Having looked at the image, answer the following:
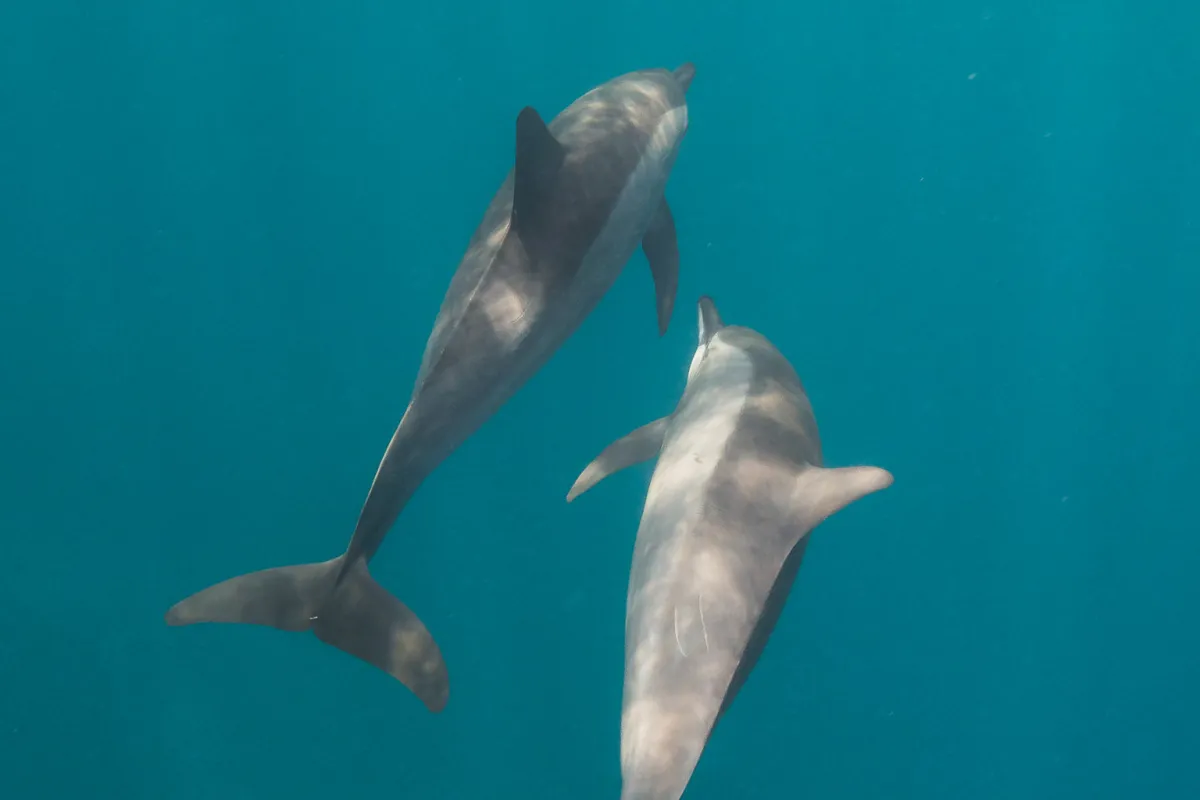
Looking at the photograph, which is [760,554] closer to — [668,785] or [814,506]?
[814,506]

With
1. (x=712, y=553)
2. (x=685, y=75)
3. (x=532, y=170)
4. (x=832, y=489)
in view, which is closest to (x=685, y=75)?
(x=685, y=75)

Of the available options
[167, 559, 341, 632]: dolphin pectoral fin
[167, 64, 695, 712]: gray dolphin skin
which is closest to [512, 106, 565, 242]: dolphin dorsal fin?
[167, 64, 695, 712]: gray dolphin skin

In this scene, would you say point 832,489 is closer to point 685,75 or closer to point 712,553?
point 712,553

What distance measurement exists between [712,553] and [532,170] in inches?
77.3

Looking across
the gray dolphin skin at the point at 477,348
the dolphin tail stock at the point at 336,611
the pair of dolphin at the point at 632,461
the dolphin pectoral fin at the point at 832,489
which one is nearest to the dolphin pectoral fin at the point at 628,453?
the pair of dolphin at the point at 632,461

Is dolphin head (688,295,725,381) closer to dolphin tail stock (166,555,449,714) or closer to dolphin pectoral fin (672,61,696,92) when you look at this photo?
dolphin pectoral fin (672,61,696,92)

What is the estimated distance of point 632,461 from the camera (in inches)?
179

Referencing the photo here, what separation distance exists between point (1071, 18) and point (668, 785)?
37.3 feet

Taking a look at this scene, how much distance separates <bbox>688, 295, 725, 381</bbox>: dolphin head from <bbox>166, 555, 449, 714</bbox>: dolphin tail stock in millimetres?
1985

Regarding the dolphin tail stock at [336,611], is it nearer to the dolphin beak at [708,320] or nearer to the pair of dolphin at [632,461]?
the pair of dolphin at [632,461]

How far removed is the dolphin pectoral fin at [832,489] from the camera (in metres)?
3.04

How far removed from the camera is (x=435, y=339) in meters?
4.01

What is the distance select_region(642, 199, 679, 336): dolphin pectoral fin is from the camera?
5566 mm

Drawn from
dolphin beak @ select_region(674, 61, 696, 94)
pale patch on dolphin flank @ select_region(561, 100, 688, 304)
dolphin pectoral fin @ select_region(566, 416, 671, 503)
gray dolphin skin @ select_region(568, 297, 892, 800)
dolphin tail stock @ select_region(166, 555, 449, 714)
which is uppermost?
dolphin beak @ select_region(674, 61, 696, 94)
